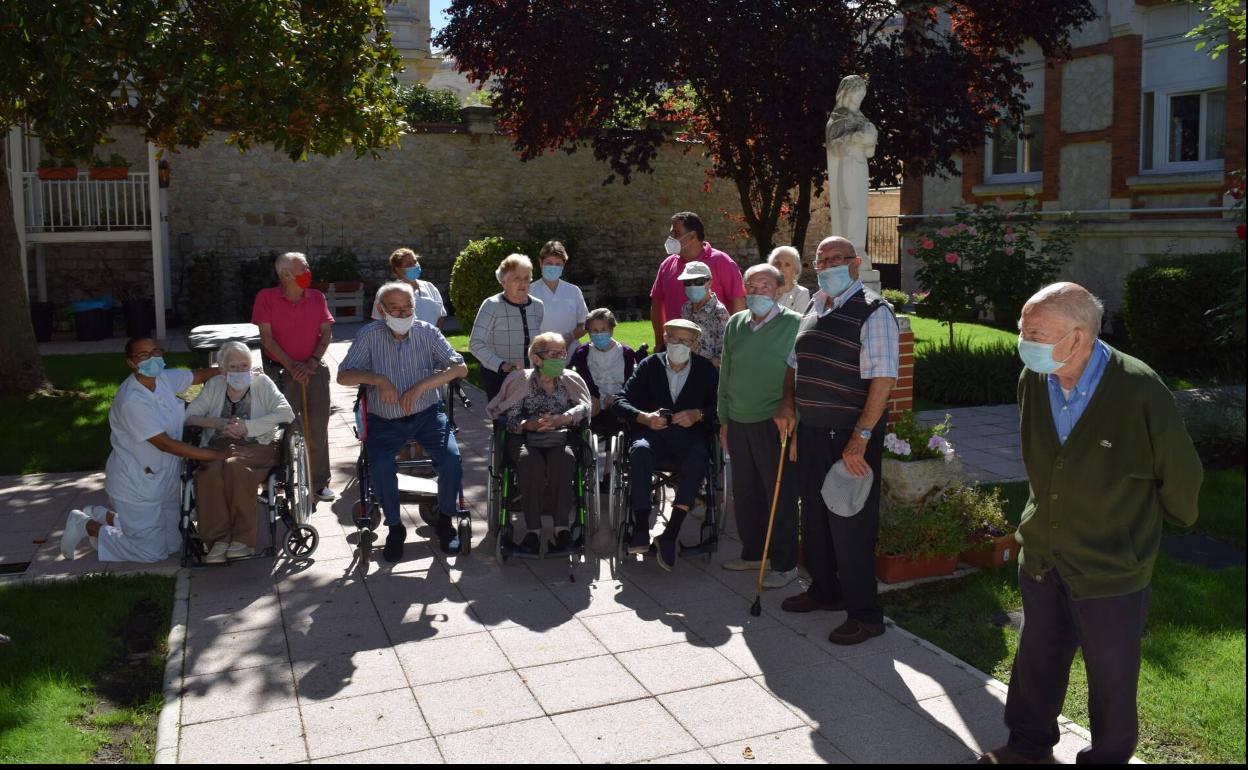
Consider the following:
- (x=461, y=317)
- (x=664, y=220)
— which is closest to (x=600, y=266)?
(x=664, y=220)

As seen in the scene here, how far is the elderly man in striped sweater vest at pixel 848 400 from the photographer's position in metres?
5.36

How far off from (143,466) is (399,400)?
1562mm

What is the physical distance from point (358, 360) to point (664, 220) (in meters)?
19.2

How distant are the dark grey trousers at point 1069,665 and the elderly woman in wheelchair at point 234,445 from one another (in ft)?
14.4

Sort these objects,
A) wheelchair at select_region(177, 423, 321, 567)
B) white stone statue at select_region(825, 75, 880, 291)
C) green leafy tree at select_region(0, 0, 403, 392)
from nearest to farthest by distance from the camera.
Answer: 1. wheelchair at select_region(177, 423, 321, 567)
2. white stone statue at select_region(825, 75, 880, 291)
3. green leafy tree at select_region(0, 0, 403, 392)

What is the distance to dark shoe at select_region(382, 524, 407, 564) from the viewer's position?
6812 mm

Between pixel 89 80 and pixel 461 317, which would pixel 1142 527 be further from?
pixel 461 317

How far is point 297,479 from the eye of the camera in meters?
7.16

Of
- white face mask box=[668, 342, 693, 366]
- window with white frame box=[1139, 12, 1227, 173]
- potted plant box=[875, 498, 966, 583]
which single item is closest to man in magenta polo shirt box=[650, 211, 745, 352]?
white face mask box=[668, 342, 693, 366]

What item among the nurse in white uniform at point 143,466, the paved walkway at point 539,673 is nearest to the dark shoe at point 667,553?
the paved walkway at point 539,673

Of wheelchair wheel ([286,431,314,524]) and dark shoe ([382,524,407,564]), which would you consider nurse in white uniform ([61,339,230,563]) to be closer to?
wheelchair wheel ([286,431,314,524])

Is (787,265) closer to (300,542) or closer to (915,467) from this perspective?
(915,467)

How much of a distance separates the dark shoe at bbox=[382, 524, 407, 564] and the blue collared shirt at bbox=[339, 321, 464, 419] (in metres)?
0.72

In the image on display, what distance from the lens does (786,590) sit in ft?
20.7
